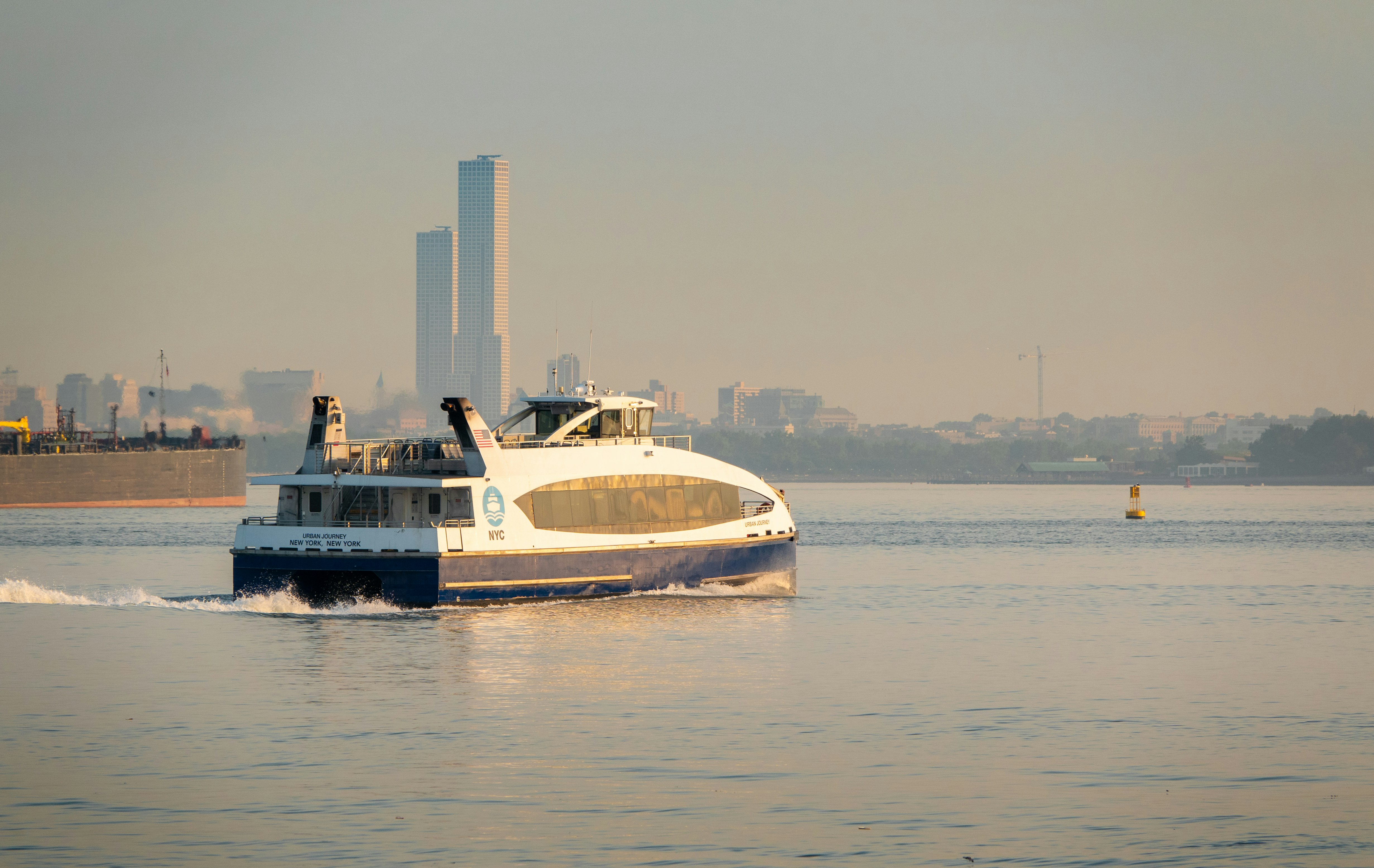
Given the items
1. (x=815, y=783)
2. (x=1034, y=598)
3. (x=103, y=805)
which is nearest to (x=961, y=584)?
(x=1034, y=598)

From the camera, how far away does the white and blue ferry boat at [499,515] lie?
3828cm

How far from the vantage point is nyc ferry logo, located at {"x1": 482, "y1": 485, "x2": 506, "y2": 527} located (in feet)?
128

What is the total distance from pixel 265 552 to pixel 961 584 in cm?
2506

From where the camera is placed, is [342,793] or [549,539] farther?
[549,539]

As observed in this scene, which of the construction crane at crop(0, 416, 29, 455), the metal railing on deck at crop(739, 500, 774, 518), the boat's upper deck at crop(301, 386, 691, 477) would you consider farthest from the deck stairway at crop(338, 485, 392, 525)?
the construction crane at crop(0, 416, 29, 455)

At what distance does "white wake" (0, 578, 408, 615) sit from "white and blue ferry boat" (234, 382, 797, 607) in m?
0.26

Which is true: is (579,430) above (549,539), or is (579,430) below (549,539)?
above

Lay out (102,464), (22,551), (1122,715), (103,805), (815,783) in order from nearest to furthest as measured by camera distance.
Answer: (103,805)
(815,783)
(1122,715)
(22,551)
(102,464)

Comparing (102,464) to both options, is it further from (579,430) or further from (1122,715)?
(1122,715)

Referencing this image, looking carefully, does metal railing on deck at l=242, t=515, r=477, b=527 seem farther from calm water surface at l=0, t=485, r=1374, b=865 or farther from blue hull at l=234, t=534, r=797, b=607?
calm water surface at l=0, t=485, r=1374, b=865

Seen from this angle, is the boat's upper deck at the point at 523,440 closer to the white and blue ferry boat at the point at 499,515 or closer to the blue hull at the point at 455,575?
the white and blue ferry boat at the point at 499,515

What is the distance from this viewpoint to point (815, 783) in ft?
66.2

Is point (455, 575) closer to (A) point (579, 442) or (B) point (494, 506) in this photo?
(B) point (494, 506)

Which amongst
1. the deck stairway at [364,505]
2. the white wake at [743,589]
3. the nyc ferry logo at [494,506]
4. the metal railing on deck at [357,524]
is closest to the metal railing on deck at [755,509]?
the white wake at [743,589]
